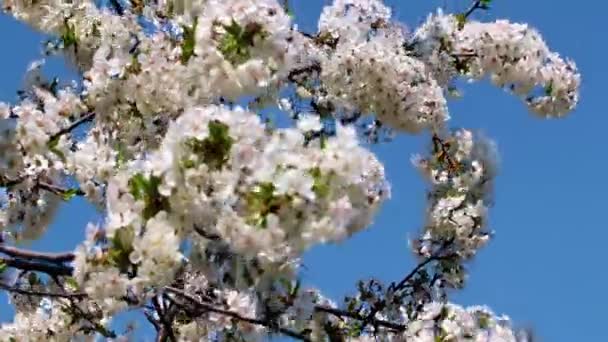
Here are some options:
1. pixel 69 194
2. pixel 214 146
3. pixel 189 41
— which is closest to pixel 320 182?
pixel 214 146

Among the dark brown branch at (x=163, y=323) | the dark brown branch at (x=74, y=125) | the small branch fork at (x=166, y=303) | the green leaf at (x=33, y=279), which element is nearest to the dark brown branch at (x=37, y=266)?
the small branch fork at (x=166, y=303)

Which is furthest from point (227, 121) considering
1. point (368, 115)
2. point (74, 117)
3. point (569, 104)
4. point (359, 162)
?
point (569, 104)

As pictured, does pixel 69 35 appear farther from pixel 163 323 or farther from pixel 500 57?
pixel 500 57

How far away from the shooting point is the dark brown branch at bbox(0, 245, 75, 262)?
570 centimetres

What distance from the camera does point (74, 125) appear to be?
19.6 ft

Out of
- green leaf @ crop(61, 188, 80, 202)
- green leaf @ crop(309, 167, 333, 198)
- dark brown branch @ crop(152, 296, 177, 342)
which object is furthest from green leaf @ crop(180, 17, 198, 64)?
green leaf @ crop(61, 188, 80, 202)

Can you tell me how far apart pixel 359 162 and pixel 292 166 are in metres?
0.24

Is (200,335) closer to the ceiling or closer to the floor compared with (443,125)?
closer to the floor

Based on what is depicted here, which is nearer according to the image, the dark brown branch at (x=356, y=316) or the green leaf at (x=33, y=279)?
the dark brown branch at (x=356, y=316)

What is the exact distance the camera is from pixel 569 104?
303 inches

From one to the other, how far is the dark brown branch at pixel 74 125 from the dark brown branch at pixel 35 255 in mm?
548

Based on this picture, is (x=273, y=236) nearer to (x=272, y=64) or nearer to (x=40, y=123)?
(x=272, y=64)

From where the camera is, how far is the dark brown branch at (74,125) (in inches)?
229

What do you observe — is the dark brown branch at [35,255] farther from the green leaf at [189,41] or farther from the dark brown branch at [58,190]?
the green leaf at [189,41]
